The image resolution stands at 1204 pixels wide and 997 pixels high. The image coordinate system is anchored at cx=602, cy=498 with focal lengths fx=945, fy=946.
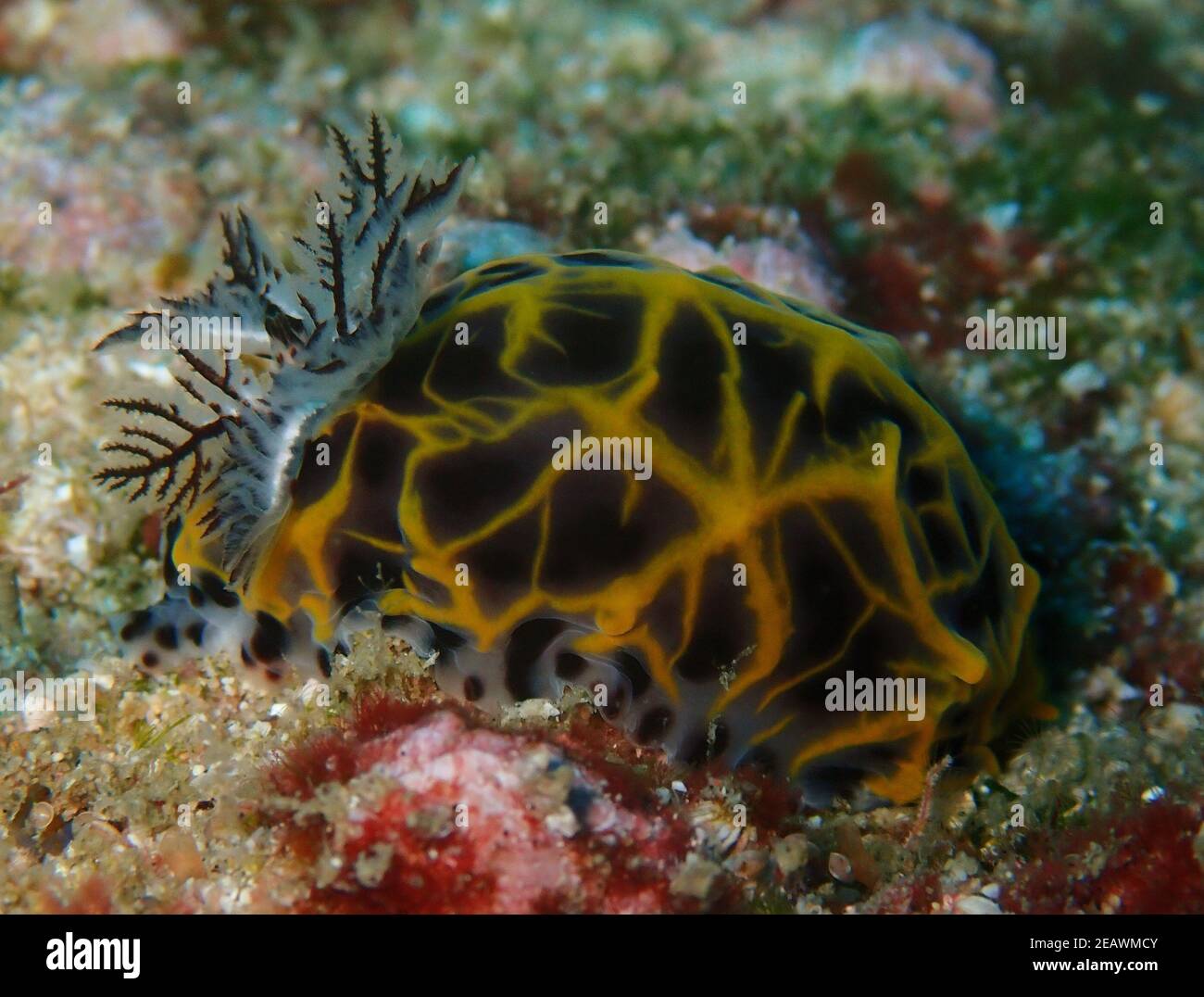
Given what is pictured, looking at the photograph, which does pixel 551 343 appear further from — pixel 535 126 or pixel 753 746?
pixel 535 126

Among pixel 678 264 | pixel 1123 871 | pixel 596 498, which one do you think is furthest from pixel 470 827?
pixel 678 264

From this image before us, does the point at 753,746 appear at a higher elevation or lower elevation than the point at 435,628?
lower

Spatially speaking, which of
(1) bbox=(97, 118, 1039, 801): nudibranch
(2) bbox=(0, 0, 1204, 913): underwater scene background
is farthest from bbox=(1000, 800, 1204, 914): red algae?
(1) bbox=(97, 118, 1039, 801): nudibranch

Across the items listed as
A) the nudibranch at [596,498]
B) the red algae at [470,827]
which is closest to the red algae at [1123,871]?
the nudibranch at [596,498]

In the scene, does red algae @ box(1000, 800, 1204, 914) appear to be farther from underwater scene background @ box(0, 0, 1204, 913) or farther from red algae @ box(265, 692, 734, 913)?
red algae @ box(265, 692, 734, 913)

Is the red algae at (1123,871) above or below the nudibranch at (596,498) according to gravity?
below

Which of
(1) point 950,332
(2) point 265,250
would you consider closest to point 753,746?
(2) point 265,250

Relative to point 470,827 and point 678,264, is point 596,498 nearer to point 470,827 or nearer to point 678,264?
point 470,827

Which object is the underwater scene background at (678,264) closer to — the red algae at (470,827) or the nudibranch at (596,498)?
the red algae at (470,827)
